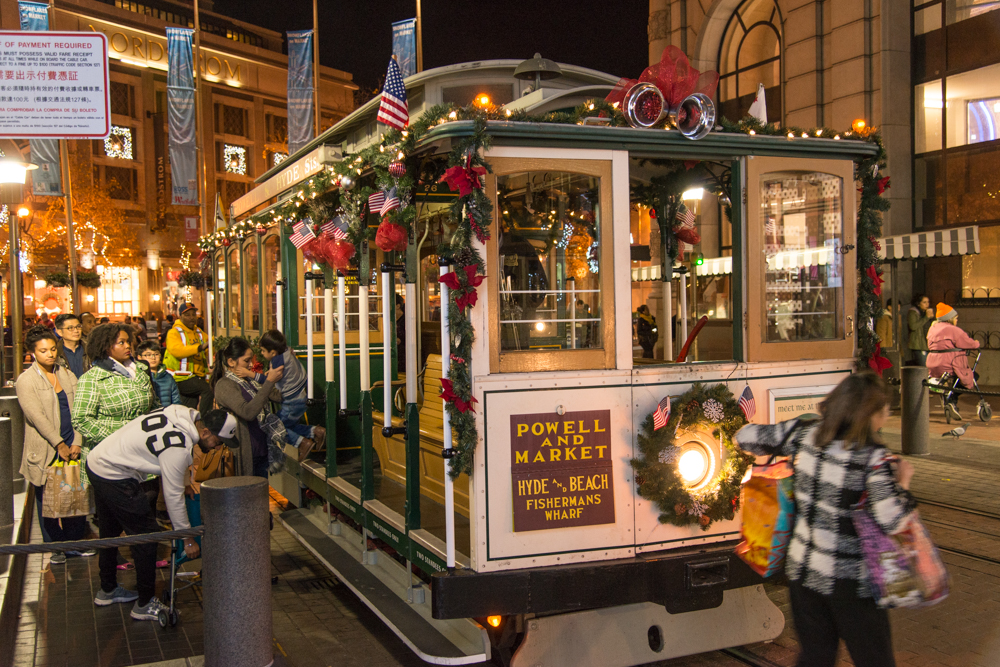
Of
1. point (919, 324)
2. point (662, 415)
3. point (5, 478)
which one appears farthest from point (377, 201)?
point (919, 324)

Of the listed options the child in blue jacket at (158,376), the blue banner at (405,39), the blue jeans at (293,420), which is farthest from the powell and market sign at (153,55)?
the blue jeans at (293,420)

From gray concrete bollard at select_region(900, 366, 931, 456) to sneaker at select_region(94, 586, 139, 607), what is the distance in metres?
8.88

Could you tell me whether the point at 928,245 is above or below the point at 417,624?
above

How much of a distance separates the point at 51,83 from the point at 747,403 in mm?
4498

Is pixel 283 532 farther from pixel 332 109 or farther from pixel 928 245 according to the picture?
pixel 332 109

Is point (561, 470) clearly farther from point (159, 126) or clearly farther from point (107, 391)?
point (159, 126)

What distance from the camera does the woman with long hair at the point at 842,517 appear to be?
3068 mm

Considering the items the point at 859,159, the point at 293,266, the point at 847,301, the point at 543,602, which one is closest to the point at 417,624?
the point at 543,602

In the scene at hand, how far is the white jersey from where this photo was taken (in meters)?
5.26

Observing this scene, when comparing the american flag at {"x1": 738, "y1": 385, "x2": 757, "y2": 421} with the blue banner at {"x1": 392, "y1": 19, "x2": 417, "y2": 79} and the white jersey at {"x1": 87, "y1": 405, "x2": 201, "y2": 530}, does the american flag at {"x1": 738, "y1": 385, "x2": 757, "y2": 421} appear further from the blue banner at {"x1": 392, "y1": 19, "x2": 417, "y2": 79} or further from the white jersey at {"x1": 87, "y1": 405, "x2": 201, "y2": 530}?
the blue banner at {"x1": 392, "y1": 19, "x2": 417, "y2": 79}

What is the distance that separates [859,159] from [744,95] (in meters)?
17.4

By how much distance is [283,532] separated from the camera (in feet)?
26.0

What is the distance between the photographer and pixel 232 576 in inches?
153

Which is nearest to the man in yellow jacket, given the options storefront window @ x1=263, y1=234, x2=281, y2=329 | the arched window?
storefront window @ x1=263, y1=234, x2=281, y2=329
